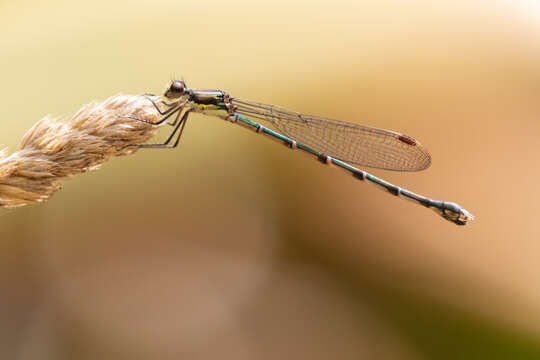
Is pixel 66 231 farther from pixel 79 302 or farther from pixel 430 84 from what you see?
pixel 430 84

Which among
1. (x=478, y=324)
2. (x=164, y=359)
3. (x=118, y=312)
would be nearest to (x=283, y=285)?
(x=164, y=359)

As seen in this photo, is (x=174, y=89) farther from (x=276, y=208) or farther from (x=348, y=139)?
(x=348, y=139)

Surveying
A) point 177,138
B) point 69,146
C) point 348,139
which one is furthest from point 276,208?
point 69,146

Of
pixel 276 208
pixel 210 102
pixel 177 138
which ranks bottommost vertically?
pixel 276 208

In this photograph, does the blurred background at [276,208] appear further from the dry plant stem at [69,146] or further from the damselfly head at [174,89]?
the dry plant stem at [69,146]

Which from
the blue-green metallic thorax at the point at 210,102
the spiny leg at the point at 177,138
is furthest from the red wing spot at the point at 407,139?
the spiny leg at the point at 177,138

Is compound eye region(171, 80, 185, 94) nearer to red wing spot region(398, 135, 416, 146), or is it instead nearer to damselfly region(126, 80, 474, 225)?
damselfly region(126, 80, 474, 225)
